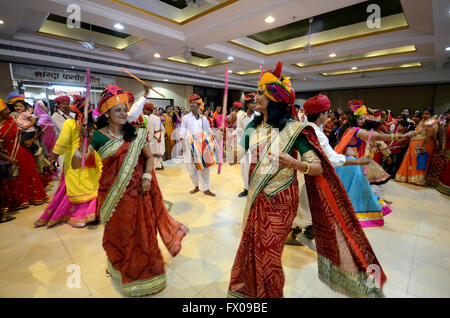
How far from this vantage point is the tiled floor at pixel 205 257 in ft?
5.59

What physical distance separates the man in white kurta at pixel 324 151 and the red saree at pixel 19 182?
12.3ft

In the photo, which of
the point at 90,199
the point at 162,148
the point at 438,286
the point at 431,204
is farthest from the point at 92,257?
the point at 431,204

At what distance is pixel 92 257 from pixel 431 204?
5015 millimetres

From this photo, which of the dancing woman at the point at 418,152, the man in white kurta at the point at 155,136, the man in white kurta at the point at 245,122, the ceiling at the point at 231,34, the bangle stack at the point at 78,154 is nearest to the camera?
the bangle stack at the point at 78,154

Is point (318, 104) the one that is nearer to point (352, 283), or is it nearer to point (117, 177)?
point (352, 283)

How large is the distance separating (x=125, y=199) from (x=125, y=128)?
1.78 ft

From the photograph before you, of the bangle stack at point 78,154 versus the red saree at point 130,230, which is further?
the bangle stack at point 78,154

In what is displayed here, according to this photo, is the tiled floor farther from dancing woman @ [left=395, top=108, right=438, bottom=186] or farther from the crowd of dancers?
dancing woman @ [left=395, top=108, right=438, bottom=186]

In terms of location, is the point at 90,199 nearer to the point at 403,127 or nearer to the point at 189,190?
the point at 189,190

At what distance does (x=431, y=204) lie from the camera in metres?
3.57

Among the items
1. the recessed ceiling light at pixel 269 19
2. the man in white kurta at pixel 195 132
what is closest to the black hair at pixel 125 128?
the man in white kurta at pixel 195 132

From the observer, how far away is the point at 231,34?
530 centimetres

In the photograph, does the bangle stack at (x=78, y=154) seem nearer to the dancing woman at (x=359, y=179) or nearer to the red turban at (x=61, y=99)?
the red turban at (x=61, y=99)

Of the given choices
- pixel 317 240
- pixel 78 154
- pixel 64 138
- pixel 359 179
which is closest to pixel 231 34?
pixel 359 179
